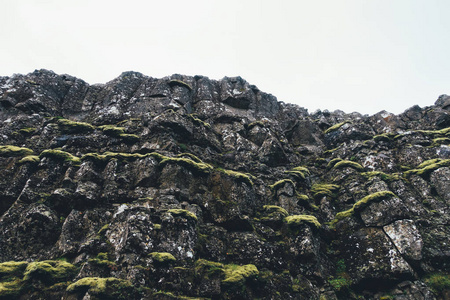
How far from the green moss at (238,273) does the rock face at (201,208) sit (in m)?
0.07

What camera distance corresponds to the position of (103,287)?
37.6 ft

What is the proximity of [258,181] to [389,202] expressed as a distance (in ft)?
37.6

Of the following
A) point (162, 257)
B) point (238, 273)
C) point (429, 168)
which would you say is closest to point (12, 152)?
point (162, 257)

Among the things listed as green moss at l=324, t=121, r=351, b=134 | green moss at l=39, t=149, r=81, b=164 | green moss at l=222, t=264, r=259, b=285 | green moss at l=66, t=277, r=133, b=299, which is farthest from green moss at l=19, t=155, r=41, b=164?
green moss at l=324, t=121, r=351, b=134

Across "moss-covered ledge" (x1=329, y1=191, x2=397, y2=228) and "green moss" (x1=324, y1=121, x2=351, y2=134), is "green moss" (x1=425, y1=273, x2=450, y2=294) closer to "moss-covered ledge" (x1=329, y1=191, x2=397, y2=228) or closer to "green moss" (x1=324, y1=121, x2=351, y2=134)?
"moss-covered ledge" (x1=329, y1=191, x2=397, y2=228)

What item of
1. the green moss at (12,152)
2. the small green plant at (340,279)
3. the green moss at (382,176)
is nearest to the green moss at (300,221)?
the small green plant at (340,279)

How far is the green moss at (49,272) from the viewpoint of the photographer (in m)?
→ 12.5

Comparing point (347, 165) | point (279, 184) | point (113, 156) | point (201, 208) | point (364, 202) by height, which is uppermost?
point (347, 165)

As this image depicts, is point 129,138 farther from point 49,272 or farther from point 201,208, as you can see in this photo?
point 49,272

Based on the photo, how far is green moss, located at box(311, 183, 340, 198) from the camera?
25.5m

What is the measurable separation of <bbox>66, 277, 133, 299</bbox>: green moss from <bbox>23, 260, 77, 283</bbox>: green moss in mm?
1640

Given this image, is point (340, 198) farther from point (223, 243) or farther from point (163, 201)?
point (163, 201)

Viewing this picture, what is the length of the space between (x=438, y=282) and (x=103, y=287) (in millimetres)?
20057

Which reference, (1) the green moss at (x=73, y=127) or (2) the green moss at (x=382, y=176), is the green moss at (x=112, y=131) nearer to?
(1) the green moss at (x=73, y=127)
